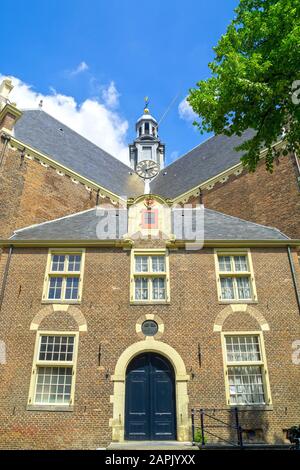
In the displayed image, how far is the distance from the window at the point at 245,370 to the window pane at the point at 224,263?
7.81 feet

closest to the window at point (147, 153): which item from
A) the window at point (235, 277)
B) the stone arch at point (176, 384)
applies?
the window at point (235, 277)

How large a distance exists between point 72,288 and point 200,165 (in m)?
15.7

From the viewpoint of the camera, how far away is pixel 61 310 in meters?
12.2

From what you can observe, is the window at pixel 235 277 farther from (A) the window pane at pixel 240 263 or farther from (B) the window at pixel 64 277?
(B) the window at pixel 64 277

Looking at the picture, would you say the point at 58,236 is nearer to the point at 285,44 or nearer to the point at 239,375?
the point at 239,375

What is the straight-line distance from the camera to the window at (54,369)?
11.1 meters

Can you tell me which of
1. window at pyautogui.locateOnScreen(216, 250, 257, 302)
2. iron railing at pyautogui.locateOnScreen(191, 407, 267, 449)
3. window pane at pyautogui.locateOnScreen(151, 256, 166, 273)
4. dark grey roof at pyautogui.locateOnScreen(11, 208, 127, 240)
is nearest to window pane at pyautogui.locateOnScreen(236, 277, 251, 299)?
window at pyautogui.locateOnScreen(216, 250, 257, 302)

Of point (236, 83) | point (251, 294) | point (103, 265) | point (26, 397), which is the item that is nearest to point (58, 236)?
point (103, 265)

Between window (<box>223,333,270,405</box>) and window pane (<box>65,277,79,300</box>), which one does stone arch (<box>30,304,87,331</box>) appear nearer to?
window pane (<box>65,277,79,300</box>)

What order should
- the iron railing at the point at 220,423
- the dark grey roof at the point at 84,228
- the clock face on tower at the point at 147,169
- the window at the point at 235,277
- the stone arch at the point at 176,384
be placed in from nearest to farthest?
the iron railing at the point at 220,423 < the stone arch at the point at 176,384 < the window at the point at 235,277 < the dark grey roof at the point at 84,228 < the clock face on tower at the point at 147,169

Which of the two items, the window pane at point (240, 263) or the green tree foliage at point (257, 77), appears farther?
the window pane at point (240, 263)
